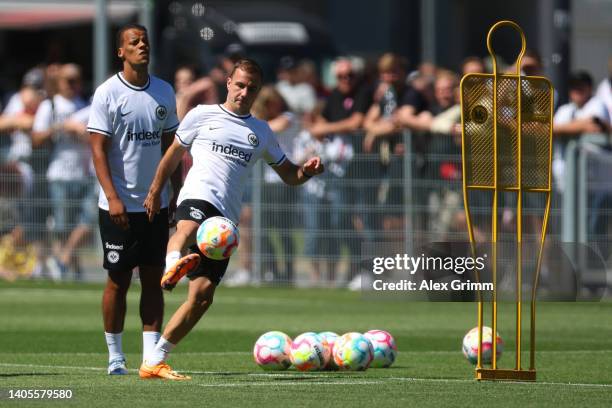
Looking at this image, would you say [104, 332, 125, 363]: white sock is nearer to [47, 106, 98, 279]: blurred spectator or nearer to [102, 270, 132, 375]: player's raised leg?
[102, 270, 132, 375]: player's raised leg

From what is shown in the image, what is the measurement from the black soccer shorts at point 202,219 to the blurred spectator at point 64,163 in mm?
11511

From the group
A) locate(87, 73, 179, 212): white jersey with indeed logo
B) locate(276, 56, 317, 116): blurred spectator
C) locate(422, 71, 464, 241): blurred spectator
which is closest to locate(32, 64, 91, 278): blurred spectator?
locate(276, 56, 317, 116): blurred spectator

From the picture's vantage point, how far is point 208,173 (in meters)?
12.0

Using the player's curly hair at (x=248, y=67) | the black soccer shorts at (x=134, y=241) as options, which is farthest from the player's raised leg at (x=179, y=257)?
the player's curly hair at (x=248, y=67)

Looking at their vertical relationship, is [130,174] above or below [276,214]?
above

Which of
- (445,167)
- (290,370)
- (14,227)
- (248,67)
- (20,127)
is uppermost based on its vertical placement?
(248,67)

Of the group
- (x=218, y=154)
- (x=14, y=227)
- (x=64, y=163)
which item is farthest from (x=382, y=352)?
(x=14, y=227)

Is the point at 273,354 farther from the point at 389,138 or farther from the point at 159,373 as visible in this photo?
the point at 389,138

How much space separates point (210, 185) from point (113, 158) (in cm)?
84

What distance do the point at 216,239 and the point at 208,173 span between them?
702 millimetres

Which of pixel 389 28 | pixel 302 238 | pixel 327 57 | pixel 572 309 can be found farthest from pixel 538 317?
pixel 389 28

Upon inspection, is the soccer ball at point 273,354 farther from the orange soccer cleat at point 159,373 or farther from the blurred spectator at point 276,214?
the blurred spectator at point 276,214

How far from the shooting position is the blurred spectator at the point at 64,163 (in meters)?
23.3

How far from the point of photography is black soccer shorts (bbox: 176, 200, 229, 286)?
1178 centimetres
